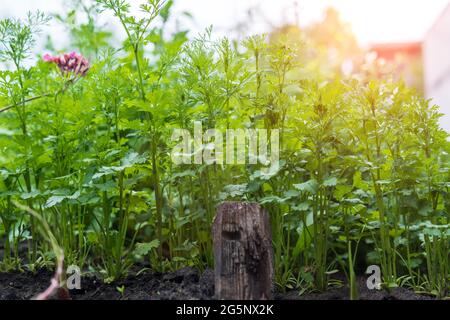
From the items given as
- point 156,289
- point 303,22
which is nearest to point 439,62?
point 303,22

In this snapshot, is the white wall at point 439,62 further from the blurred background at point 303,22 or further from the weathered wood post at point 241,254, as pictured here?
the weathered wood post at point 241,254

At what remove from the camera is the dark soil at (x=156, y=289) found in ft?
4.26

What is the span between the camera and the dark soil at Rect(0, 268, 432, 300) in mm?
1300

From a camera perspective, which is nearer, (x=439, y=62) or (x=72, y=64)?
(x=72, y=64)

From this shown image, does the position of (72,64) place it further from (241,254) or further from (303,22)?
(303,22)

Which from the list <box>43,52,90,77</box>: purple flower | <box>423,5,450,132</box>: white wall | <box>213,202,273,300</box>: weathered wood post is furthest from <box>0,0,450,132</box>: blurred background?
<box>213,202,273,300</box>: weathered wood post

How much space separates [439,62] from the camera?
293cm

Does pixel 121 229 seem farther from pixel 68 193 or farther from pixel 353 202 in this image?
pixel 353 202

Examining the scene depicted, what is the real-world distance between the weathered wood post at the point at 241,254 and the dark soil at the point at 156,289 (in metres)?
0.12

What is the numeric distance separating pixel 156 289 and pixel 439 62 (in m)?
2.28

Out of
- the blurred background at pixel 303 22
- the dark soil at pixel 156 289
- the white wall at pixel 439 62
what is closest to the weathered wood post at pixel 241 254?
the dark soil at pixel 156 289

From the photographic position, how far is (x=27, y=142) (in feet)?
5.11

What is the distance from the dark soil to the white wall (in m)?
1.31

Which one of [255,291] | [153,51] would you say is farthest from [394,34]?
[255,291]
